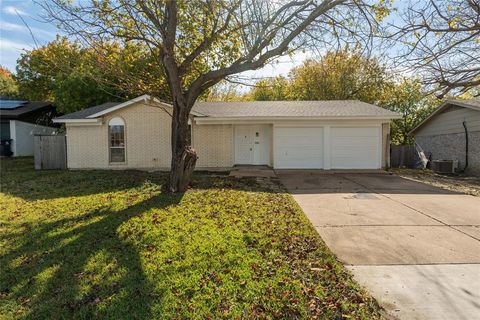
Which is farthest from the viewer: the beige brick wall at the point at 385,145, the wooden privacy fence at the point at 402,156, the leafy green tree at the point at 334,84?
the leafy green tree at the point at 334,84

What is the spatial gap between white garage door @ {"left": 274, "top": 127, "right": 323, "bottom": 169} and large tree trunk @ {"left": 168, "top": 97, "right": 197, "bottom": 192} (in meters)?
7.12

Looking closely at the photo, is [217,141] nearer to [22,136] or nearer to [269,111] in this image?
[269,111]

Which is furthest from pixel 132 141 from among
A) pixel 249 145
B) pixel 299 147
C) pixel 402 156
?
pixel 402 156

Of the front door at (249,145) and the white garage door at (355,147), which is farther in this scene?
the front door at (249,145)

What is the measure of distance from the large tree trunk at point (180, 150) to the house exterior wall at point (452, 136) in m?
15.3

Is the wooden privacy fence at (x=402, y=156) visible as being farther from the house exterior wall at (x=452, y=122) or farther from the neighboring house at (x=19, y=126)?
the neighboring house at (x=19, y=126)

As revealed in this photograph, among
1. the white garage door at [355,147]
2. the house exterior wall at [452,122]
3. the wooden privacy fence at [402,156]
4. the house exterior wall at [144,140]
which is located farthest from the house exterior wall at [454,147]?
the white garage door at [355,147]

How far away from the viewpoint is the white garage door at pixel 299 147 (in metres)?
15.2

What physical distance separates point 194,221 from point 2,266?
3.11 meters

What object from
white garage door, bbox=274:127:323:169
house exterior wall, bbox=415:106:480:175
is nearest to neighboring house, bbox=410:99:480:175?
house exterior wall, bbox=415:106:480:175

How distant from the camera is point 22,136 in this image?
2192cm

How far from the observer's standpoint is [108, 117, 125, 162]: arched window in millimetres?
15070

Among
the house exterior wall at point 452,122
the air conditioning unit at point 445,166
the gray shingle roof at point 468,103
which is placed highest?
the gray shingle roof at point 468,103

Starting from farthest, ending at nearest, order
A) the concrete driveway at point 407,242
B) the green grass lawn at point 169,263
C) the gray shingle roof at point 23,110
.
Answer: the gray shingle roof at point 23,110 → the concrete driveway at point 407,242 → the green grass lawn at point 169,263
